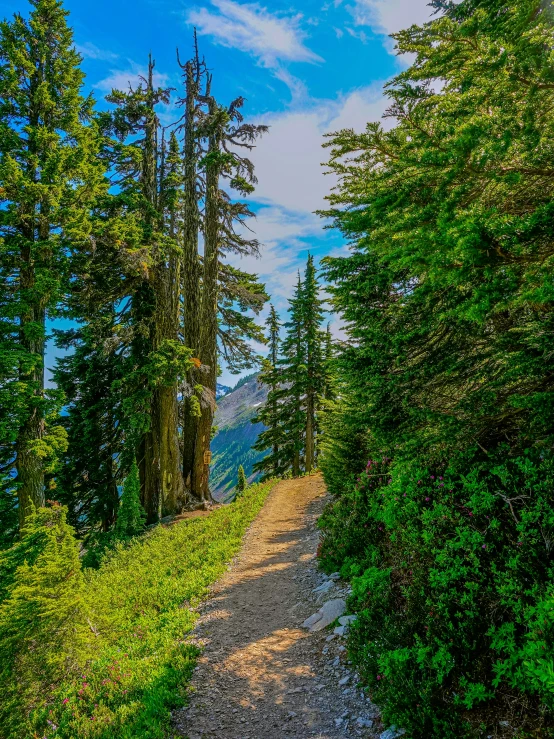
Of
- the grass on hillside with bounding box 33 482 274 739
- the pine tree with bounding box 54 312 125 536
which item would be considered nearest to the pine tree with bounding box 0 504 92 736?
the grass on hillside with bounding box 33 482 274 739

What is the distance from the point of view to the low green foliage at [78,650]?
4.52 metres

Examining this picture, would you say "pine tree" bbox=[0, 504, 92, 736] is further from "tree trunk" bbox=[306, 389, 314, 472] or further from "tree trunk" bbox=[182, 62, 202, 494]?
"tree trunk" bbox=[306, 389, 314, 472]

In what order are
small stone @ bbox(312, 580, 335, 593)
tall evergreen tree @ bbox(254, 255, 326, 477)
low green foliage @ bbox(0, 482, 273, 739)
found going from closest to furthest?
1. low green foliage @ bbox(0, 482, 273, 739)
2. small stone @ bbox(312, 580, 335, 593)
3. tall evergreen tree @ bbox(254, 255, 326, 477)

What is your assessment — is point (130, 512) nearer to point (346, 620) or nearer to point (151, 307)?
point (151, 307)

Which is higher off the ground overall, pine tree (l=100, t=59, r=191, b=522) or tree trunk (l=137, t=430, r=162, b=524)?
pine tree (l=100, t=59, r=191, b=522)

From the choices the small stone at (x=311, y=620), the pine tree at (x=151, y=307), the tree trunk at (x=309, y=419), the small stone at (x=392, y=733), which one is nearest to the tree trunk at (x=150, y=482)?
the pine tree at (x=151, y=307)

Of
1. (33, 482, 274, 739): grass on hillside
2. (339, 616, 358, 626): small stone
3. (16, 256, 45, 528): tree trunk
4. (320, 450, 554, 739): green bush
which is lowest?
(33, 482, 274, 739): grass on hillside

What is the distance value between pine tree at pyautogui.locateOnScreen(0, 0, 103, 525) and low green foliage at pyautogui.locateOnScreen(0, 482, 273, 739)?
463 cm

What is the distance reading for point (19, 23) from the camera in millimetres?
10797

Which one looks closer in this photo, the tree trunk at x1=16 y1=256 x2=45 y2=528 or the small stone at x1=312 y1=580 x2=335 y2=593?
the small stone at x1=312 y1=580 x2=335 y2=593

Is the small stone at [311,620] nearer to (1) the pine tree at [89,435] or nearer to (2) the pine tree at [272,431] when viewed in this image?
(1) the pine tree at [89,435]

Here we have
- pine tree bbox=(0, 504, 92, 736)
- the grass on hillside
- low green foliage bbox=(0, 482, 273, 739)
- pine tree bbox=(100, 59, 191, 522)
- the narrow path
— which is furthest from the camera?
pine tree bbox=(100, 59, 191, 522)

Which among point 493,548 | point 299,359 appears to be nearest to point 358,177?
point 493,548

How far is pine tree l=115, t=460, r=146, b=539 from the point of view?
14.6 metres
